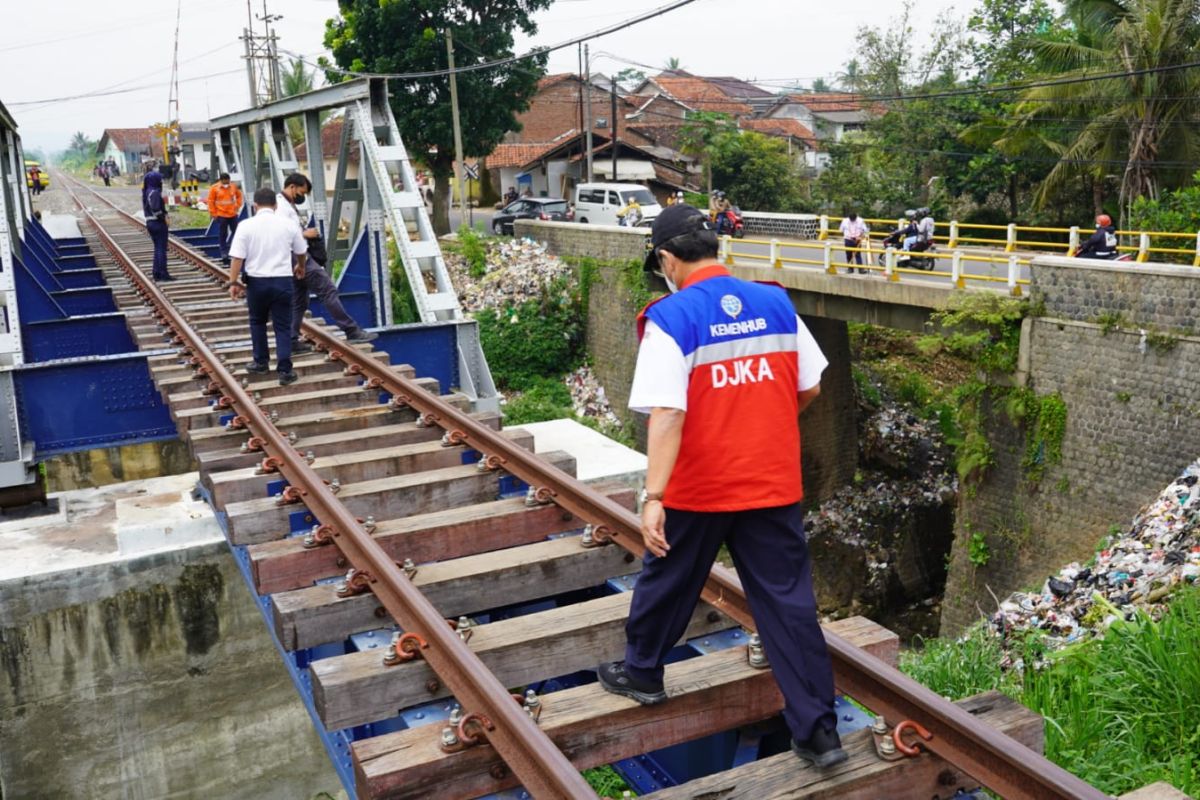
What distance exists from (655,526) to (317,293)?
7367mm

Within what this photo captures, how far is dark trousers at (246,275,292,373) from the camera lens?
8586mm

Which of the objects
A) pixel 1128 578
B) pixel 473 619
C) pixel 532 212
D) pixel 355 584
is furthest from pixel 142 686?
pixel 532 212

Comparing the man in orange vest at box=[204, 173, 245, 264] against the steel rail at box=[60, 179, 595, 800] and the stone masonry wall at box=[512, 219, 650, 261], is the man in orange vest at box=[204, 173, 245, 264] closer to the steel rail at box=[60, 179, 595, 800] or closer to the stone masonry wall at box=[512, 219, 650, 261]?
the stone masonry wall at box=[512, 219, 650, 261]

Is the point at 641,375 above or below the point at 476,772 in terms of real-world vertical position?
above

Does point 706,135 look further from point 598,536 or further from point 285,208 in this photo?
point 598,536

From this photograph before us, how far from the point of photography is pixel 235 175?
22.0 meters

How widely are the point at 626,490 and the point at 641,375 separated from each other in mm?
2710

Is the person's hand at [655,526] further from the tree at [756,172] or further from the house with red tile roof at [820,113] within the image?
the house with red tile roof at [820,113]

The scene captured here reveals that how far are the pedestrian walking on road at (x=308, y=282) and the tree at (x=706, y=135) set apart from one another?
110 ft

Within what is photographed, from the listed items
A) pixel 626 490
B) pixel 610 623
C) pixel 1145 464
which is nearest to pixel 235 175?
pixel 1145 464

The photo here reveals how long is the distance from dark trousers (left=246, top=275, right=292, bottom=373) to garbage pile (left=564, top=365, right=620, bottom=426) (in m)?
16.5

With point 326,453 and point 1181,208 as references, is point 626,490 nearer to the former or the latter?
point 326,453

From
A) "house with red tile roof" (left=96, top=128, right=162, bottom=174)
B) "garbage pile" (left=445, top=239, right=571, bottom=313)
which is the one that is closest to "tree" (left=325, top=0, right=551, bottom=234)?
"garbage pile" (left=445, top=239, right=571, bottom=313)

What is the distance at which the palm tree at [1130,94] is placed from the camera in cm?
2266
